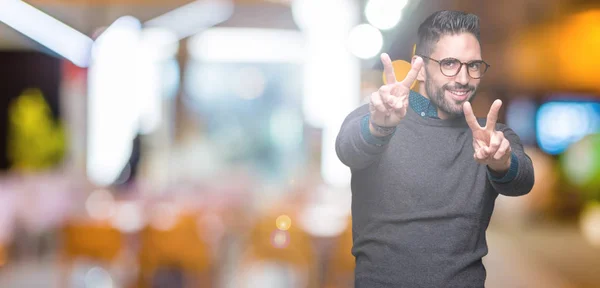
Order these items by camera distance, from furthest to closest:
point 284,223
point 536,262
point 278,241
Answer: point 536,262 < point 278,241 < point 284,223

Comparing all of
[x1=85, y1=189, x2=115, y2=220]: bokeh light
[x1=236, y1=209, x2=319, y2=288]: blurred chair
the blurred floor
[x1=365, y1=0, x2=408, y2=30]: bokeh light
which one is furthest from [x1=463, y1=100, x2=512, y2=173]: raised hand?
[x1=85, y1=189, x2=115, y2=220]: bokeh light

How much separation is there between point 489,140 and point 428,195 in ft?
0.57

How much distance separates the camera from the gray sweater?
1.42 m

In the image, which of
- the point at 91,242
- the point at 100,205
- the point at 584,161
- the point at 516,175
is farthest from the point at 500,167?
the point at 584,161

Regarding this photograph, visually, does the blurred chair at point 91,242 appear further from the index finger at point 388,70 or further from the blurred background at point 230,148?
the index finger at point 388,70

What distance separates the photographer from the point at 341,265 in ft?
18.7

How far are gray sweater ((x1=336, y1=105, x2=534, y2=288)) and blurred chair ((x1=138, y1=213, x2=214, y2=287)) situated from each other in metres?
4.98

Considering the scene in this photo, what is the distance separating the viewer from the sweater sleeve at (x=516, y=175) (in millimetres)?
1400

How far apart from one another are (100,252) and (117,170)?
1.73 meters

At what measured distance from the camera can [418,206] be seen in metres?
1.42

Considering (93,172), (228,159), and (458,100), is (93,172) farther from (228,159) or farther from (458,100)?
(458,100)

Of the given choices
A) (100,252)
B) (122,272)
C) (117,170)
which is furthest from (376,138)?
(117,170)

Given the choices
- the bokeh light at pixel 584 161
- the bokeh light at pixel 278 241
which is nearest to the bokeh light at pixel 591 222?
the bokeh light at pixel 584 161

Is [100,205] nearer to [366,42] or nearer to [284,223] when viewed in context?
[284,223]
